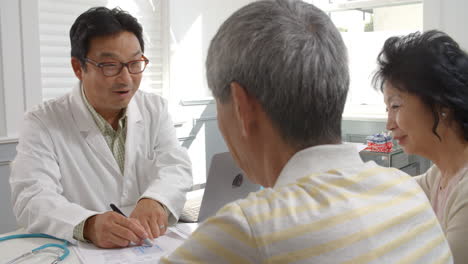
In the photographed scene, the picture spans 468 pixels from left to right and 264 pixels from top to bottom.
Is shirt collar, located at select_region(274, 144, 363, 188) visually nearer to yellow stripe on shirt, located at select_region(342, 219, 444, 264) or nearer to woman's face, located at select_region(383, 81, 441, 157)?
yellow stripe on shirt, located at select_region(342, 219, 444, 264)

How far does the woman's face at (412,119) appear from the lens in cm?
129

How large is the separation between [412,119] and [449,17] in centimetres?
268

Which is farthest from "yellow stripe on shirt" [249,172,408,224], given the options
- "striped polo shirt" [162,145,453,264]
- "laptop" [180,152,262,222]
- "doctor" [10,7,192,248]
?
"doctor" [10,7,192,248]

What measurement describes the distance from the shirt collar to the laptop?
72 cm

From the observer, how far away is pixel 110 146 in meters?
1.92

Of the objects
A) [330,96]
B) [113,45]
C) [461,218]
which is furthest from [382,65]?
[113,45]

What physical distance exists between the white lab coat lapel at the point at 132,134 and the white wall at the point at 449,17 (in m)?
2.61

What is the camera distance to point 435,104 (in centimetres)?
126

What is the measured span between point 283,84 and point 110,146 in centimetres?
134

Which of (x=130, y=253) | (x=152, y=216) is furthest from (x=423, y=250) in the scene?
(x=152, y=216)

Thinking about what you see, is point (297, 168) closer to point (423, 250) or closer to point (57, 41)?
point (423, 250)

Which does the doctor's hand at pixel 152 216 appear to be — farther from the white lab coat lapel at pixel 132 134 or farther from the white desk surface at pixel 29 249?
the white lab coat lapel at pixel 132 134

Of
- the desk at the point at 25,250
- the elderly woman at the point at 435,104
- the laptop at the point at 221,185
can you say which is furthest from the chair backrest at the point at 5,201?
the elderly woman at the point at 435,104

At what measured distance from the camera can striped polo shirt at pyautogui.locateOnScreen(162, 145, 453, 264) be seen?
641 millimetres
